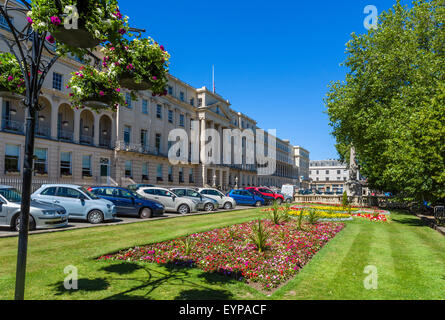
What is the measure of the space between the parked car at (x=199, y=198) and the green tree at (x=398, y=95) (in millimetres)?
12235

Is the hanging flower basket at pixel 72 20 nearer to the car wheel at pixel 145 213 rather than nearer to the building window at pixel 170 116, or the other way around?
the car wheel at pixel 145 213

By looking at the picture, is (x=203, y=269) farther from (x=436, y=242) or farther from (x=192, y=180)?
(x=192, y=180)

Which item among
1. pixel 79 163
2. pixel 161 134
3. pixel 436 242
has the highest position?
pixel 161 134

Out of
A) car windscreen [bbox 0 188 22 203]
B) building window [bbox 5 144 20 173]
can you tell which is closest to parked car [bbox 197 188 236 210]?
car windscreen [bbox 0 188 22 203]

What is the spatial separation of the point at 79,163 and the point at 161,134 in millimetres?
15560

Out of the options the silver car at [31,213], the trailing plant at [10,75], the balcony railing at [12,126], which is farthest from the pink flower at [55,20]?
the balcony railing at [12,126]

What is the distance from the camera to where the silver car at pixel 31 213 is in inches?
463

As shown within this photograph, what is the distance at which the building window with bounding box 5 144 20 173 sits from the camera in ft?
88.6

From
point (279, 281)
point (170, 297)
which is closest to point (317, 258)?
point (279, 281)

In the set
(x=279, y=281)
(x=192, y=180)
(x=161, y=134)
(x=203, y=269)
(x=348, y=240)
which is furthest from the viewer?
(x=192, y=180)

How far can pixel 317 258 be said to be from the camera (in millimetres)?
8477

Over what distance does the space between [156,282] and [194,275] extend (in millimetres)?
926

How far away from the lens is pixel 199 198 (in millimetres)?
23719

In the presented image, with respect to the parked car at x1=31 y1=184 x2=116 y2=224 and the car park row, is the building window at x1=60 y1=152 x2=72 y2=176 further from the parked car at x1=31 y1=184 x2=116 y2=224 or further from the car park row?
the parked car at x1=31 y1=184 x2=116 y2=224
